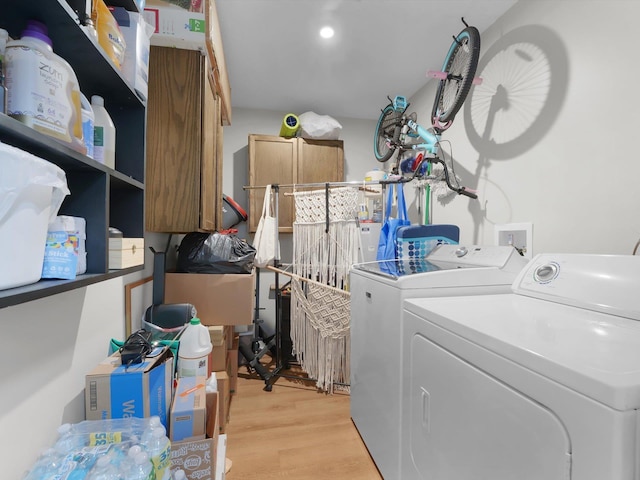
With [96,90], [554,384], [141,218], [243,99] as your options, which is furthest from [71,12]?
[243,99]

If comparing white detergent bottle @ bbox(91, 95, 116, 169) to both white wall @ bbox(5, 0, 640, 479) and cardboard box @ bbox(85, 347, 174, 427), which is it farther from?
cardboard box @ bbox(85, 347, 174, 427)

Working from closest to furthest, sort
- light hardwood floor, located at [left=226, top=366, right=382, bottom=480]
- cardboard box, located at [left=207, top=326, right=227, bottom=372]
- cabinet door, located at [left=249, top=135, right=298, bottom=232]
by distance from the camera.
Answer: light hardwood floor, located at [left=226, top=366, right=382, bottom=480], cardboard box, located at [left=207, top=326, right=227, bottom=372], cabinet door, located at [left=249, top=135, right=298, bottom=232]

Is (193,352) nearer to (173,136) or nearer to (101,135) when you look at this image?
(101,135)

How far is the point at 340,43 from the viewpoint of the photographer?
6.79 feet

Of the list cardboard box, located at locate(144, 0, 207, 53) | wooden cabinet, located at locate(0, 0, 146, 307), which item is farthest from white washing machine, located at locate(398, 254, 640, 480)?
cardboard box, located at locate(144, 0, 207, 53)

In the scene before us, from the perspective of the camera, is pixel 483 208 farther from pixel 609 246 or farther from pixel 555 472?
pixel 555 472

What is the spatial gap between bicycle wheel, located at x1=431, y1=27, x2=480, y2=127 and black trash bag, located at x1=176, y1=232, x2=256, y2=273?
1.53m

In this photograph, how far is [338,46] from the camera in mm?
2104

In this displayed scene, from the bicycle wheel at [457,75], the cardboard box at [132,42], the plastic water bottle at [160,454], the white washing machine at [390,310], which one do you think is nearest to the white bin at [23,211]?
the cardboard box at [132,42]

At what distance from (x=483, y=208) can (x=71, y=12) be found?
2.16 m

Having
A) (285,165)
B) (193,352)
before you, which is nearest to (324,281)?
(193,352)

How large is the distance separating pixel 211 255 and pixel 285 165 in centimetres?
149

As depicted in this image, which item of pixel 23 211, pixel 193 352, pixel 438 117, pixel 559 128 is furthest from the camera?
pixel 438 117

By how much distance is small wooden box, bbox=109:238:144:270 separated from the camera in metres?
0.80
